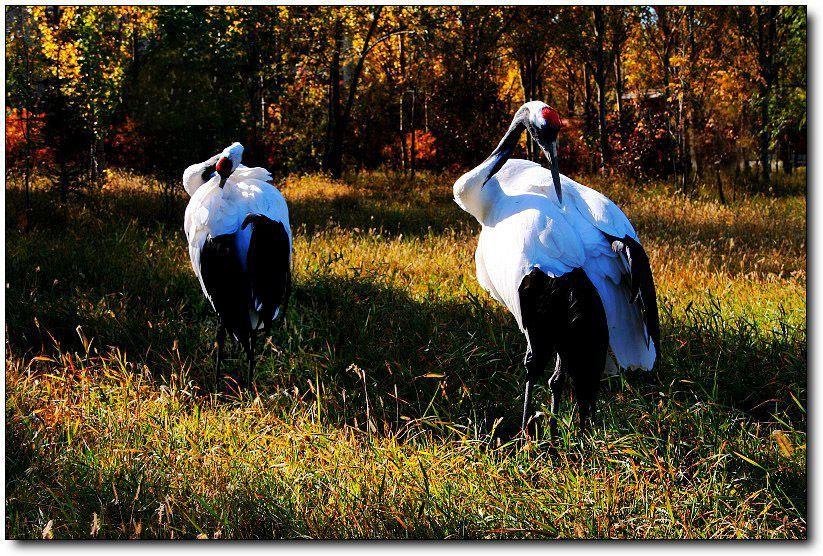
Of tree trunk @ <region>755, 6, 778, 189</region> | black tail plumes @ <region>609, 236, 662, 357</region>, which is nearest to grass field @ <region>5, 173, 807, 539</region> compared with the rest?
black tail plumes @ <region>609, 236, 662, 357</region>

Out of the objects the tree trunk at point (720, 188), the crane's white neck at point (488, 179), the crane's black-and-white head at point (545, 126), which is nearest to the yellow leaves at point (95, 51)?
the crane's white neck at point (488, 179)

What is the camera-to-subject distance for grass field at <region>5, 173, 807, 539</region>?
229 centimetres

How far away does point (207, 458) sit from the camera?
2559 mm

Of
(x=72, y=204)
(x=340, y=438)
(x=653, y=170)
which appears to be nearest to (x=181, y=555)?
(x=340, y=438)

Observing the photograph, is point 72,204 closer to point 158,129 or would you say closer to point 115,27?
point 158,129

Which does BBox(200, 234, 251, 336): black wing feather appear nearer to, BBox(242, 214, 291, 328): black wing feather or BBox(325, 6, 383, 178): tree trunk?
BBox(242, 214, 291, 328): black wing feather

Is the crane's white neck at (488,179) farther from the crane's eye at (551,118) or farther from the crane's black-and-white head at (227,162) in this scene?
the crane's black-and-white head at (227,162)

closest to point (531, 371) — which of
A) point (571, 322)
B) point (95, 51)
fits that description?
point (571, 322)

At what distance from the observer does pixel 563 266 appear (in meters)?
2.28

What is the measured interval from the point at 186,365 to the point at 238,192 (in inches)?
36.2

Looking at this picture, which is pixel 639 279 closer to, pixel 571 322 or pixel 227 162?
pixel 571 322

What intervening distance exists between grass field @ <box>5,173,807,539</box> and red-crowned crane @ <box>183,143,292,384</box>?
336 millimetres

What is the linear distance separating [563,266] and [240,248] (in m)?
1.47

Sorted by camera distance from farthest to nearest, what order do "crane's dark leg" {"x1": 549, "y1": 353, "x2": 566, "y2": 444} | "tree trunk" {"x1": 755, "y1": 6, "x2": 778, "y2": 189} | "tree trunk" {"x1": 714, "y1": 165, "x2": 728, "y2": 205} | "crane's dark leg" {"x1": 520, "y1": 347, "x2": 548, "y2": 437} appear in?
"tree trunk" {"x1": 714, "y1": 165, "x2": 728, "y2": 205} → "tree trunk" {"x1": 755, "y1": 6, "x2": 778, "y2": 189} → "crane's dark leg" {"x1": 549, "y1": 353, "x2": 566, "y2": 444} → "crane's dark leg" {"x1": 520, "y1": 347, "x2": 548, "y2": 437}
